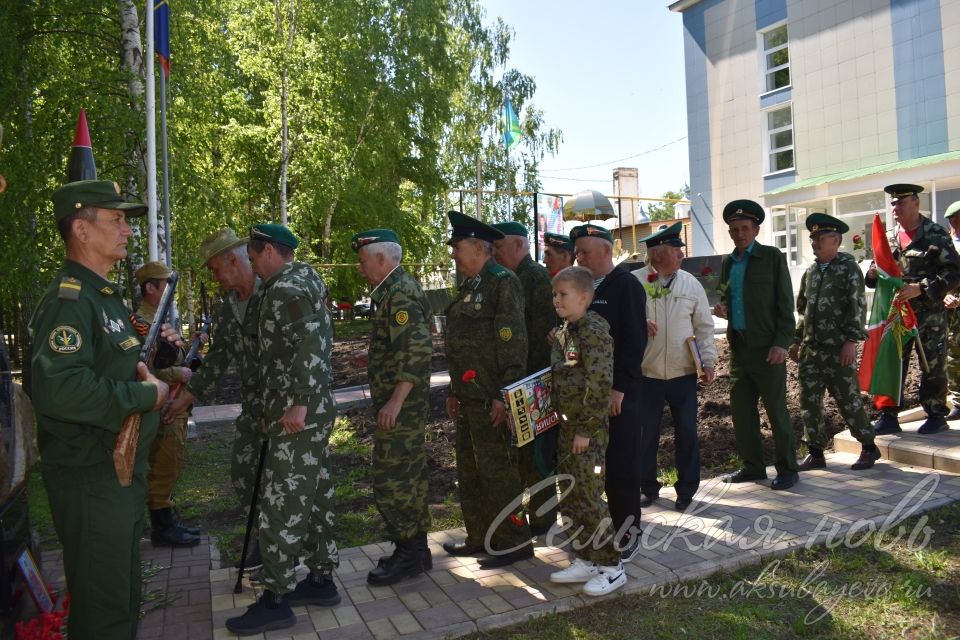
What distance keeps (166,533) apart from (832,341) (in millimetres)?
5196

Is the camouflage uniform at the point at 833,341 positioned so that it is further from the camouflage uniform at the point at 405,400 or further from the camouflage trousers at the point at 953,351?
the camouflage uniform at the point at 405,400

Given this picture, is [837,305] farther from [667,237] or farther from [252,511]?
[252,511]

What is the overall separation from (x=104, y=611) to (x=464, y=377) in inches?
84.4

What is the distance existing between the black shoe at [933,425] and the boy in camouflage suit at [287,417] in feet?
17.3

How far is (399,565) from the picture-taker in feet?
13.5

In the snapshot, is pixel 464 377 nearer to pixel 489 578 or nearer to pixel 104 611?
pixel 489 578

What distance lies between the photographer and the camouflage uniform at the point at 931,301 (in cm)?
621

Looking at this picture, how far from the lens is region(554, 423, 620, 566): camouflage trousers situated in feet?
12.7

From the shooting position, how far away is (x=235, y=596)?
4035 millimetres

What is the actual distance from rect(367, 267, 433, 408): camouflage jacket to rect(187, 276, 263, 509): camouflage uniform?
670 millimetres

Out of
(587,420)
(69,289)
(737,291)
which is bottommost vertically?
(587,420)

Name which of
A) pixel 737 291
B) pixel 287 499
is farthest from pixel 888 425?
pixel 287 499

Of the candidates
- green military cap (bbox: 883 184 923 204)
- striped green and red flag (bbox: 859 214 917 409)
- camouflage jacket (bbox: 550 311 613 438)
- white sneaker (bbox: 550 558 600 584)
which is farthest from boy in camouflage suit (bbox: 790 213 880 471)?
white sneaker (bbox: 550 558 600 584)

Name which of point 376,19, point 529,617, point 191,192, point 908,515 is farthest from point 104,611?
point 376,19
